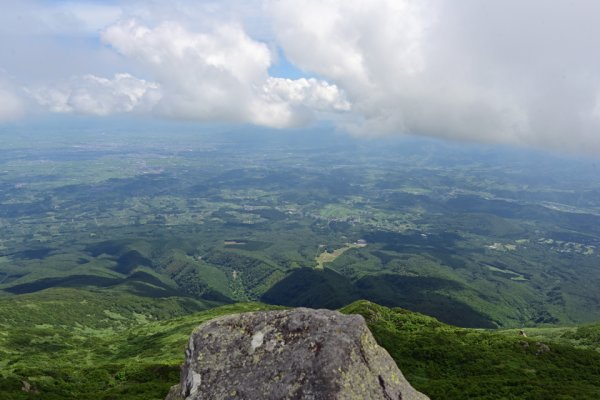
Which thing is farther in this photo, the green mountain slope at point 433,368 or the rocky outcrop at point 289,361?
the green mountain slope at point 433,368

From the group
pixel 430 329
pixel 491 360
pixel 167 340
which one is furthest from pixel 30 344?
pixel 491 360

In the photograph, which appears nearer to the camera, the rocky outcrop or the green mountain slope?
the rocky outcrop

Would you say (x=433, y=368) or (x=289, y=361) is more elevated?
(x=289, y=361)

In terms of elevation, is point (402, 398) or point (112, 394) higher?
point (402, 398)

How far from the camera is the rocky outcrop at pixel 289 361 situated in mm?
23644

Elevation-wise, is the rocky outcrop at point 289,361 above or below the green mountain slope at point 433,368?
above

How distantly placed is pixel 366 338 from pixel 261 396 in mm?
7585

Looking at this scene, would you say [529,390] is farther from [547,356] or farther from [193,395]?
[193,395]

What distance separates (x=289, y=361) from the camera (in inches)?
976

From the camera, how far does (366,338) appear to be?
26406 millimetres

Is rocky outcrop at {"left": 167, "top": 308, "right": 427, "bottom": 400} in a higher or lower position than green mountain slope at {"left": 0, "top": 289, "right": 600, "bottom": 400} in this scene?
higher

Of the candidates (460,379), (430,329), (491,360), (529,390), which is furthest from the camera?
(430,329)

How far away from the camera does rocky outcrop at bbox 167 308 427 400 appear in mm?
23644

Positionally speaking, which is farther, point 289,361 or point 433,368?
point 433,368
